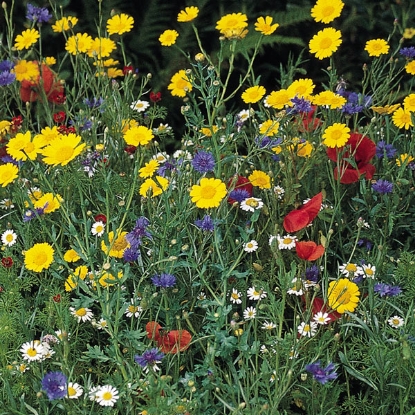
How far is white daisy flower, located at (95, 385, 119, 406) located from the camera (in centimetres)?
136

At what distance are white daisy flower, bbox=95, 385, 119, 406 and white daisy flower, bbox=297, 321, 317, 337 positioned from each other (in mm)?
354

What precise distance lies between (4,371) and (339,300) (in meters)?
0.63

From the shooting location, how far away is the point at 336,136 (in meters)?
1.75

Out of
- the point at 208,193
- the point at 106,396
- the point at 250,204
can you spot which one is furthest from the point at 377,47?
the point at 106,396

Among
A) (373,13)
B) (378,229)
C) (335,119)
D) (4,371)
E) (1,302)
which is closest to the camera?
(4,371)

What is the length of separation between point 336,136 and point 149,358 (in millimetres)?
673

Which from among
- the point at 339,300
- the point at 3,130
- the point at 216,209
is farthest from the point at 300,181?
the point at 3,130

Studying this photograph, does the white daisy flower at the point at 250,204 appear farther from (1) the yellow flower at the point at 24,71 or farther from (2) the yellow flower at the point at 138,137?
(1) the yellow flower at the point at 24,71

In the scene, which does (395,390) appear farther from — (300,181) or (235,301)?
(300,181)

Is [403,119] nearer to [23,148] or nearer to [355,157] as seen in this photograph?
[355,157]

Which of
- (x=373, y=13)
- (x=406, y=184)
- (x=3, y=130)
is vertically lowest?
(x=373, y=13)

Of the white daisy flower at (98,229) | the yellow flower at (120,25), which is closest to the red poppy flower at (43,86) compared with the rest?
the yellow flower at (120,25)

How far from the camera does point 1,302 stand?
163 cm

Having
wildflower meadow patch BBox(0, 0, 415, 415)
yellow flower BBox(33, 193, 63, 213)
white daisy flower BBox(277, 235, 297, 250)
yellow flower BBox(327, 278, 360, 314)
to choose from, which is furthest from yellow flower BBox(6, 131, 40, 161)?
yellow flower BBox(327, 278, 360, 314)
